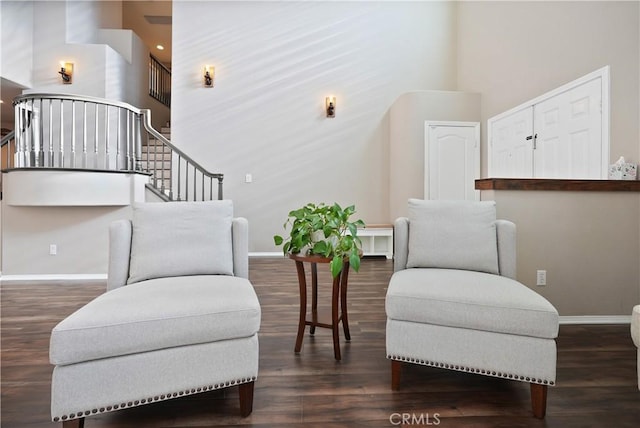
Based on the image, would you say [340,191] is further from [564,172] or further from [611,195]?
[611,195]

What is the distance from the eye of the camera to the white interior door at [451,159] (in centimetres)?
509

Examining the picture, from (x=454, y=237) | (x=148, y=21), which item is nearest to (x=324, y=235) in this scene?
(x=454, y=237)

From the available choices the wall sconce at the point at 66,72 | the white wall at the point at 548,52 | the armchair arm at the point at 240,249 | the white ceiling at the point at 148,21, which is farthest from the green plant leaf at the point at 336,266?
the white ceiling at the point at 148,21

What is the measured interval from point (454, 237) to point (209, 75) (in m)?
4.99

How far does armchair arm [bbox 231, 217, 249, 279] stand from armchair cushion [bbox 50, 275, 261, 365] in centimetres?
40

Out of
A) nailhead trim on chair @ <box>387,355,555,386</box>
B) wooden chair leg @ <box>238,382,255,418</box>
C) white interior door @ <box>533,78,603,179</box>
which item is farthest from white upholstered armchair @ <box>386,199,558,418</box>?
white interior door @ <box>533,78,603,179</box>

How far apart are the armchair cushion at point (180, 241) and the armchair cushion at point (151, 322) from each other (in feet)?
0.89

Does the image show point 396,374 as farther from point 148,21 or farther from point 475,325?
point 148,21

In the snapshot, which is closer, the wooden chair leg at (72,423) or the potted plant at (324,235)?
the wooden chair leg at (72,423)

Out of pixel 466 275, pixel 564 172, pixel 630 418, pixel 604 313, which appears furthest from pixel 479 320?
pixel 564 172

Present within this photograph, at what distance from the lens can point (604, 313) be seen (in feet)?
8.56

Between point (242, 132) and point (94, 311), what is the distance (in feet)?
15.5

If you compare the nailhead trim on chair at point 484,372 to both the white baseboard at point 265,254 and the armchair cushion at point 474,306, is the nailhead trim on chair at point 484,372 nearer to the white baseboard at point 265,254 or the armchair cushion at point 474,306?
the armchair cushion at point 474,306

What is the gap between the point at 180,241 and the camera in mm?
1926
